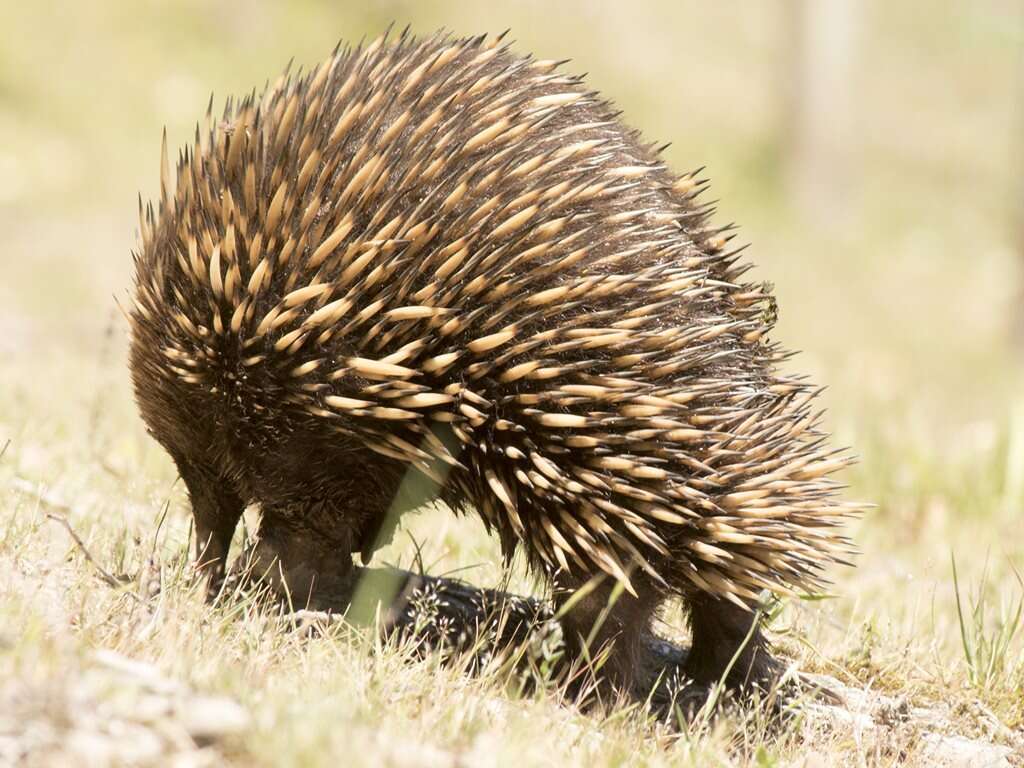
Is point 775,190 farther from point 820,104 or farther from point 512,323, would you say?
point 512,323

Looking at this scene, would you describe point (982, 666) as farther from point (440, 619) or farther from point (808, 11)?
point (808, 11)

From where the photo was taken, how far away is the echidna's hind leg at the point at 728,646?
3881 millimetres

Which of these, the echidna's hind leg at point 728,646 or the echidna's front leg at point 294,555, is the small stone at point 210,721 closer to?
the echidna's front leg at point 294,555

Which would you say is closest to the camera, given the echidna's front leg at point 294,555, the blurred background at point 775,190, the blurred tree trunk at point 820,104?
the echidna's front leg at point 294,555

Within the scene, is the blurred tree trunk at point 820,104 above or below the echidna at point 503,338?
above

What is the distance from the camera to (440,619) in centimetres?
421

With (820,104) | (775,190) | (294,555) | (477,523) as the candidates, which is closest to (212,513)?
(294,555)

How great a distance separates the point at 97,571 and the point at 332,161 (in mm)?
1399

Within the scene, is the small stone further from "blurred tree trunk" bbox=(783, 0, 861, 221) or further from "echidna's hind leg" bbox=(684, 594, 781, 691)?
"blurred tree trunk" bbox=(783, 0, 861, 221)

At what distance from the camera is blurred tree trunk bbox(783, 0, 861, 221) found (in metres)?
16.9

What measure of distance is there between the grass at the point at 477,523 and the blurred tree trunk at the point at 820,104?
385 mm

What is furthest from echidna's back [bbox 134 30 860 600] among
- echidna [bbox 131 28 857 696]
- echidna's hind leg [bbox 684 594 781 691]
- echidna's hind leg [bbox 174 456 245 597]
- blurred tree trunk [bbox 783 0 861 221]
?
blurred tree trunk [bbox 783 0 861 221]

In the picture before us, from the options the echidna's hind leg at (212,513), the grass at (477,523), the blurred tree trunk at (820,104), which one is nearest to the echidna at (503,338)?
the echidna's hind leg at (212,513)

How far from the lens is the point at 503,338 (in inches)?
136
